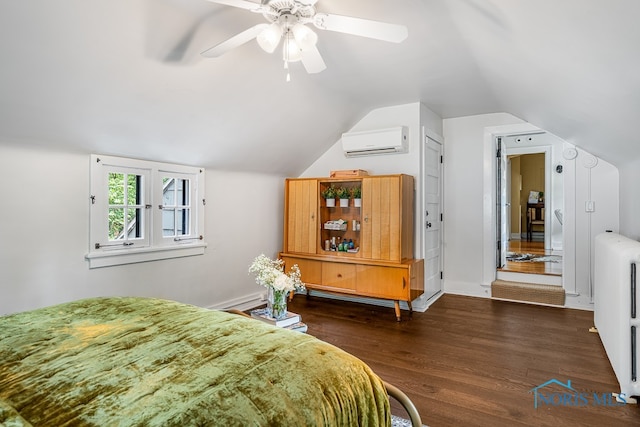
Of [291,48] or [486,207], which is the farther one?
[486,207]

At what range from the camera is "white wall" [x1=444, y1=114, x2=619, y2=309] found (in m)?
3.99

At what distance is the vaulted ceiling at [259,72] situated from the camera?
1833 mm

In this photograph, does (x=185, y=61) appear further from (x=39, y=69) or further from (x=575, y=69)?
(x=575, y=69)

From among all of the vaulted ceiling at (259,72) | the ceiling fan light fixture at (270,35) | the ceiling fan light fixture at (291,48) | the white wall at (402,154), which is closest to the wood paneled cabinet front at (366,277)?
the white wall at (402,154)

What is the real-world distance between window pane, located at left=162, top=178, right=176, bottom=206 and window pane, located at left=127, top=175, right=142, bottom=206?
0.23 meters

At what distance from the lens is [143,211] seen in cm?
316

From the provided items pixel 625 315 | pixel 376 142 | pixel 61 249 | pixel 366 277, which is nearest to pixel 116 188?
pixel 61 249

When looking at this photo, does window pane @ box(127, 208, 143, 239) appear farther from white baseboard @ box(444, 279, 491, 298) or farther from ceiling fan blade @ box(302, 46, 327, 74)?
white baseboard @ box(444, 279, 491, 298)

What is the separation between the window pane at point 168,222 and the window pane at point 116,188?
42 cm

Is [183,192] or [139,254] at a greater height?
[183,192]

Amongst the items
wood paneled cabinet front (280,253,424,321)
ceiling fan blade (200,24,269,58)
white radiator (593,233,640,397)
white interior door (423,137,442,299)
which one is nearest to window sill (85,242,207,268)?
wood paneled cabinet front (280,253,424,321)

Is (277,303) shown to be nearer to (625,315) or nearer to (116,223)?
(116,223)

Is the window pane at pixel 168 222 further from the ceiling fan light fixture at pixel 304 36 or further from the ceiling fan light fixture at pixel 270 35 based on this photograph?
the ceiling fan light fixture at pixel 304 36

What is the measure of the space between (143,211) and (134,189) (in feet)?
0.67
